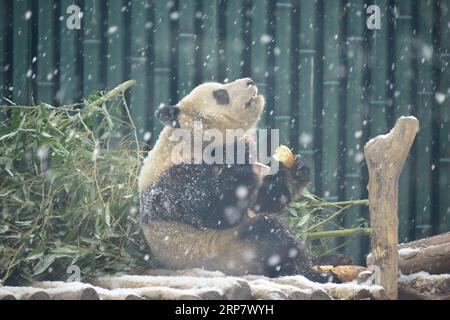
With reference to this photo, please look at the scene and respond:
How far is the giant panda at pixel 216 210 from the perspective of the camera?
3289 mm

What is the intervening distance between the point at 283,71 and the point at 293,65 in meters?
0.07

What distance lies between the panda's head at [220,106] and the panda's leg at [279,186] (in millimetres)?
309

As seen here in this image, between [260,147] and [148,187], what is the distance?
88 cm

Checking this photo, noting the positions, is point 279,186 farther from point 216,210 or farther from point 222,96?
point 222,96

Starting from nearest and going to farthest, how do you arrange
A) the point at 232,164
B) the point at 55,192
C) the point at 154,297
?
1. the point at 154,297
2. the point at 232,164
3. the point at 55,192

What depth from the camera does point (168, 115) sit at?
11.0ft

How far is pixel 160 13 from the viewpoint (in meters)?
4.20

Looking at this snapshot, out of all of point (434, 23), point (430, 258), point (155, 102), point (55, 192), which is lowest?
point (430, 258)

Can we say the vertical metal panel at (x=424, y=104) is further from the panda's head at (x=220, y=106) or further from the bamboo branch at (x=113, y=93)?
the bamboo branch at (x=113, y=93)

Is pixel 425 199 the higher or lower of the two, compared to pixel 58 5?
lower

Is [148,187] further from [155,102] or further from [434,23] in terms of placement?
[434,23]

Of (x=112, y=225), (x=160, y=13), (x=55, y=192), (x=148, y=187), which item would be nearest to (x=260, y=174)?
(x=148, y=187)

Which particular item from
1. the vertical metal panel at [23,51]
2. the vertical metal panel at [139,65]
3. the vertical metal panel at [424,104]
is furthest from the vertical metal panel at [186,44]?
the vertical metal panel at [424,104]

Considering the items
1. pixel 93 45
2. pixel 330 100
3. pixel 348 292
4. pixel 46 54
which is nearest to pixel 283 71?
pixel 330 100
